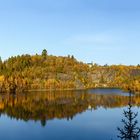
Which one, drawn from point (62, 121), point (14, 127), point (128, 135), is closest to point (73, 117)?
point (62, 121)

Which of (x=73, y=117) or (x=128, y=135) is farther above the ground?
(x=128, y=135)

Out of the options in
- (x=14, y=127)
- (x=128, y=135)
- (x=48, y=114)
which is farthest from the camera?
(x=48, y=114)

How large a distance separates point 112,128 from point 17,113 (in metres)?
33.8

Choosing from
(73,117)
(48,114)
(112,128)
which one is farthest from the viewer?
(48,114)

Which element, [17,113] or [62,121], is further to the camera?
[17,113]

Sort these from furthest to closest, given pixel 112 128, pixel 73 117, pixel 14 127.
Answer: pixel 73 117
pixel 14 127
pixel 112 128

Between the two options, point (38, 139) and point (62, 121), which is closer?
point (38, 139)

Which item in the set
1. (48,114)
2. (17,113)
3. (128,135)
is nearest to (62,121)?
(48,114)

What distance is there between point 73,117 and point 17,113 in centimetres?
1620

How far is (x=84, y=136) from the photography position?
52.3 metres

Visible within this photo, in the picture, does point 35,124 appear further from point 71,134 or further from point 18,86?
point 18,86

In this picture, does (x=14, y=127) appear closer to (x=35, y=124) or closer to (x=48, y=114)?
(x=35, y=124)

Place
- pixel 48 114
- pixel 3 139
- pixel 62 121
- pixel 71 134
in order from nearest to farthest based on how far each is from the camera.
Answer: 1. pixel 3 139
2. pixel 71 134
3. pixel 62 121
4. pixel 48 114

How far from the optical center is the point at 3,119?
241 feet
